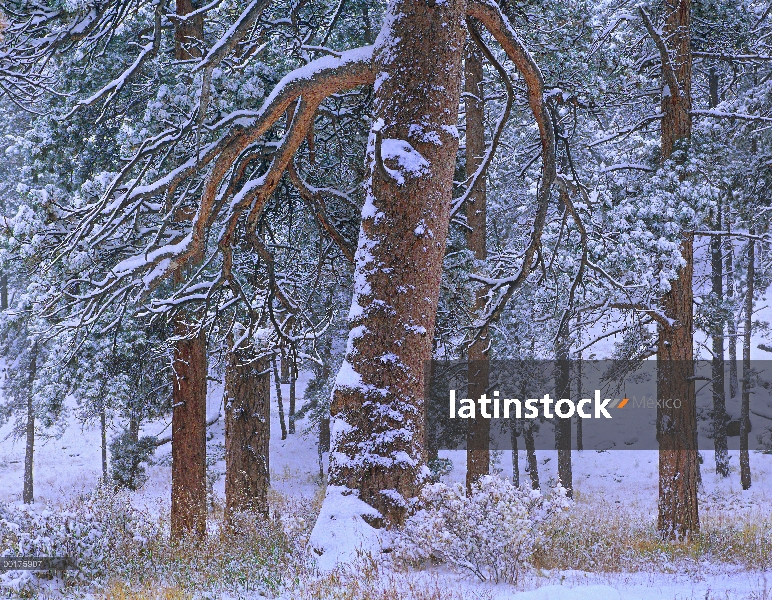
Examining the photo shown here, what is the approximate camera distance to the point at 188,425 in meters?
9.22

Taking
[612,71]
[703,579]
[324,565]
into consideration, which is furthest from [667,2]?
[324,565]

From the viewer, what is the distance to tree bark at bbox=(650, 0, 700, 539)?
386 inches

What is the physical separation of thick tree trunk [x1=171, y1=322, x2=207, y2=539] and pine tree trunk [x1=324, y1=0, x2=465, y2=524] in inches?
203

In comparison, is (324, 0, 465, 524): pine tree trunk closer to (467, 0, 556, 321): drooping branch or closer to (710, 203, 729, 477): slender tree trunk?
(467, 0, 556, 321): drooping branch

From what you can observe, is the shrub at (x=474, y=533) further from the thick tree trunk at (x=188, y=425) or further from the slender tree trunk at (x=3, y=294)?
the slender tree trunk at (x=3, y=294)

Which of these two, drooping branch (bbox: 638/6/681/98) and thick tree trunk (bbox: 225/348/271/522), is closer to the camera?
thick tree trunk (bbox: 225/348/271/522)

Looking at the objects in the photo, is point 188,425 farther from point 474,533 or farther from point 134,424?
point 134,424

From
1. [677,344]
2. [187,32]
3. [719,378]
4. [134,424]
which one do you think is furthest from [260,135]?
[719,378]

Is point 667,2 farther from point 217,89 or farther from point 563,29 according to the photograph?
point 217,89

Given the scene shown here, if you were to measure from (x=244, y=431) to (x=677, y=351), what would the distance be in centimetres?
668

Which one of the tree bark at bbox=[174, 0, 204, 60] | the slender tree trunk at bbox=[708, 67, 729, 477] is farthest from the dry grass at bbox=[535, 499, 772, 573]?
the slender tree trunk at bbox=[708, 67, 729, 477]

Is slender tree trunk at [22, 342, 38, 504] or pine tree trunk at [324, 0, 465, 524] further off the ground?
pine tree trunk at [324, 0, 465, 524]

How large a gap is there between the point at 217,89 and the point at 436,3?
11.3ft

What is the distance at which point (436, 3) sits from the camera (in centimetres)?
449
